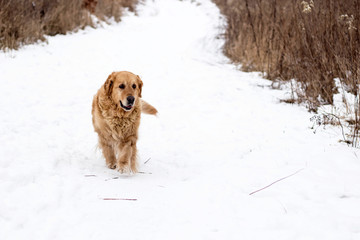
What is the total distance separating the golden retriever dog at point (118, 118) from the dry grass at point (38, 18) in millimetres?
3617

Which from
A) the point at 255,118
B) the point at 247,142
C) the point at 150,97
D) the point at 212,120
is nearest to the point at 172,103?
the point at 150,97

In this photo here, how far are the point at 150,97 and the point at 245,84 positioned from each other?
1.99 m

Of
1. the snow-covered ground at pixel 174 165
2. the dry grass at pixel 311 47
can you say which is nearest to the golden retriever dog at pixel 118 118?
the snow-covered ground at pixel 174 165

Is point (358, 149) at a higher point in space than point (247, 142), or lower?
higher

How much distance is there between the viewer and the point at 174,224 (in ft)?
6.28

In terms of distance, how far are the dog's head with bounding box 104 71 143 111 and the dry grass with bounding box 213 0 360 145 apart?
223 cm

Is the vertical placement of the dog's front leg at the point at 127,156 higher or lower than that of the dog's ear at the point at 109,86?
lower

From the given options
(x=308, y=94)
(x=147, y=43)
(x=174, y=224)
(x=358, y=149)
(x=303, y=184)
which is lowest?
(x=174, y=224)

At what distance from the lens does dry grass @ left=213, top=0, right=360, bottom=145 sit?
3635 mm

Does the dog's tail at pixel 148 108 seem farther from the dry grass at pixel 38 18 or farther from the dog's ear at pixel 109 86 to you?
the dry grass at pixel 38 18

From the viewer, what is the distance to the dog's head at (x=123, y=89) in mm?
2928

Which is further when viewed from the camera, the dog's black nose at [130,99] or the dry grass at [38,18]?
the dry grass at [38,18]

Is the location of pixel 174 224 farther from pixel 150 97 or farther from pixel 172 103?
pixel 150 97

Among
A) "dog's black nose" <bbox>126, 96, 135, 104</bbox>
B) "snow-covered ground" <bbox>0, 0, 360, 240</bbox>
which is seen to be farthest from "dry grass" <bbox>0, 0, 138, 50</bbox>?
"dog's black nose" <bbox>126, 96, 135, 104</bbox>
